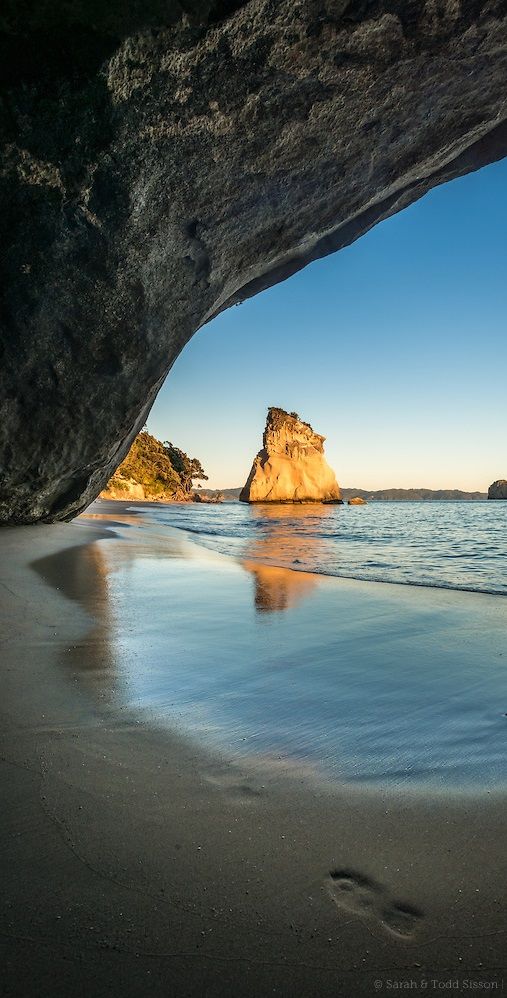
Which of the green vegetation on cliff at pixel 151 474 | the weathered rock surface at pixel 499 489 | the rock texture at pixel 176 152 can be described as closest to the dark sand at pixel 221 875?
the rock texture at pixel 176 152

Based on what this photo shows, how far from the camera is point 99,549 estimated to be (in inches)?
320

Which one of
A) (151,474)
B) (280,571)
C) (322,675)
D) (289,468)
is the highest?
(289,468)

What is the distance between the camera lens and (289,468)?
225ft

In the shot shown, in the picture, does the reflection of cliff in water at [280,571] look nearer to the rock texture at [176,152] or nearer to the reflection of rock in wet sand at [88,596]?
the reflection of rock in wet sand at [88,596]

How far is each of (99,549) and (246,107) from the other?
6.36 meters

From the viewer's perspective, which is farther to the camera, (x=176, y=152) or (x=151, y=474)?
(x=151, y=474)

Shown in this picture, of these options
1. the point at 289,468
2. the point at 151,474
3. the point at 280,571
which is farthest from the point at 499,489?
the point at 280,571

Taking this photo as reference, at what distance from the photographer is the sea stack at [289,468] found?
6775cm

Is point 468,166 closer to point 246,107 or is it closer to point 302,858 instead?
point 246,107

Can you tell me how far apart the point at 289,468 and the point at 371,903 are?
67.7 m

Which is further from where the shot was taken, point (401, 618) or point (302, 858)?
point (401, 618)

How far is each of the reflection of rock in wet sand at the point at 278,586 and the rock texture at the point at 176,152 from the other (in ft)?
9.78

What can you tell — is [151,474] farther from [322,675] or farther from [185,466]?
[322,675]

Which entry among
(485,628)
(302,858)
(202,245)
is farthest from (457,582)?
(302,858)
